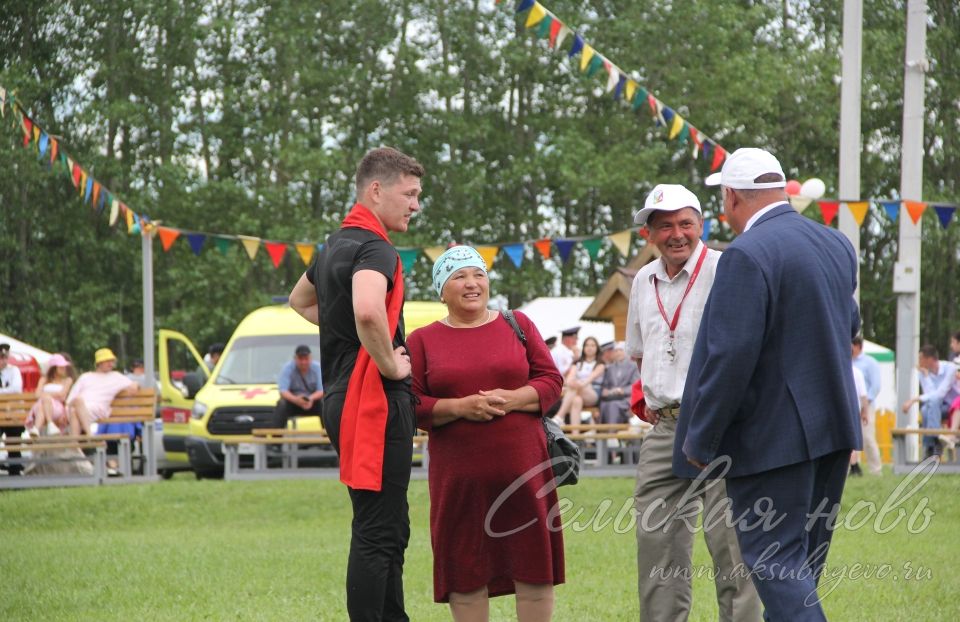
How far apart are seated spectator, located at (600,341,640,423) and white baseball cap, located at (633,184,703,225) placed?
12316 millimetres

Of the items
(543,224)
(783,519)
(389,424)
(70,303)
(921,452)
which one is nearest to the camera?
(783,519)

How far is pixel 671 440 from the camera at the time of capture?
6059 mm

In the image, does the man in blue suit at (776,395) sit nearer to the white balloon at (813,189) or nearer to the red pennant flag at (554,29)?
the white balloon at (813,189)

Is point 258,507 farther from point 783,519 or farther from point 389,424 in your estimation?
point 783,519

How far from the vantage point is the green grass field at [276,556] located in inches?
311

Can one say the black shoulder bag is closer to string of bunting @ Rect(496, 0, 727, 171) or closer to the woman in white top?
string of bunting @ Rect(496, 0, 727, 171)

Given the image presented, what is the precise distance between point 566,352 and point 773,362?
15.6 metres

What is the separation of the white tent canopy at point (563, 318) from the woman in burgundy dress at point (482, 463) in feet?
72.6

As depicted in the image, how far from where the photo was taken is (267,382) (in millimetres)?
19172

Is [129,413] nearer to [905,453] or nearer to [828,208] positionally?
[828,208]

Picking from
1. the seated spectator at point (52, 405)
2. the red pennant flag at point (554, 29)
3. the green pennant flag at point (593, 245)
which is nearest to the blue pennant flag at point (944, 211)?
the red pennant flag at point (554, 29)

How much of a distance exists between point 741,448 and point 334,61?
3606cm

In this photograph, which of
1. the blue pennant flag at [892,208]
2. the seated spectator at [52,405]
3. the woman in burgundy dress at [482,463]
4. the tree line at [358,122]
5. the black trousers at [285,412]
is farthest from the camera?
the tree line at [358,122]

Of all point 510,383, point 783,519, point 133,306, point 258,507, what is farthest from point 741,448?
point 133,306
